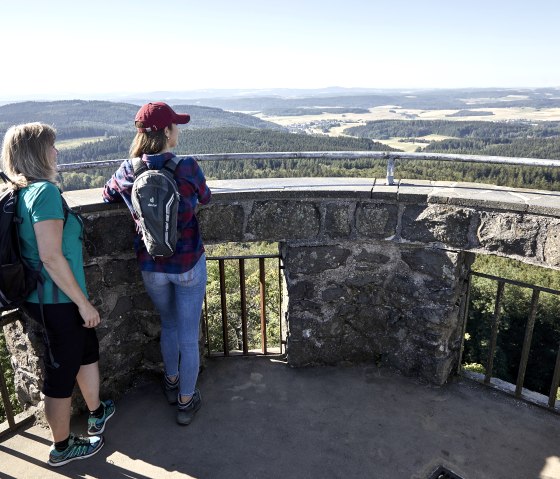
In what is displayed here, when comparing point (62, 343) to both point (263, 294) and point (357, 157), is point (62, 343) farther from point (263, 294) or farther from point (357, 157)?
point (357, 157)

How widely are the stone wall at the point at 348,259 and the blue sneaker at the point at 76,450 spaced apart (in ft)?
1.52

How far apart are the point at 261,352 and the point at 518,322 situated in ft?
74.3

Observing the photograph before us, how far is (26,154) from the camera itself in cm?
196

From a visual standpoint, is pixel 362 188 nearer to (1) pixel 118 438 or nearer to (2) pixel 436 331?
(2) pixel 436 331

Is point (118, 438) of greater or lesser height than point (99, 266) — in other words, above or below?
below

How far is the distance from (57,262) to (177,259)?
2.01 feet

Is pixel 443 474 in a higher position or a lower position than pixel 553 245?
lower

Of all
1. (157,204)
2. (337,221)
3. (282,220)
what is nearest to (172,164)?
(157,204)

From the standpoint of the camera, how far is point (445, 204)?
2852mm

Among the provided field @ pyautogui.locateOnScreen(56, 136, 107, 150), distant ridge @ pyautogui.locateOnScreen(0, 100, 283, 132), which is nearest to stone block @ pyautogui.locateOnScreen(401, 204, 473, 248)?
field @ pyautogui.locateOnScreen(56, 136, 107, 150)

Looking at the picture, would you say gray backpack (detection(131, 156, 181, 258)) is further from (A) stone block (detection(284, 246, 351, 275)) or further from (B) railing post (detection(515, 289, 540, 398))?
(B) railing post (detection(515, 289, 540, 398))

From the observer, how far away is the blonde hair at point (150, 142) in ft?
7.33

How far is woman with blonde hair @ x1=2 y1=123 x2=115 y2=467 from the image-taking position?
193cm

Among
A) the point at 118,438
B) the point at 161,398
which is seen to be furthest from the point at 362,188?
the point at 118,438
